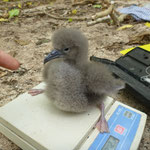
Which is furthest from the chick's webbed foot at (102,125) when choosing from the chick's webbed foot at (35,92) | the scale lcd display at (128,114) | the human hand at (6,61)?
the human hand at (6,61)

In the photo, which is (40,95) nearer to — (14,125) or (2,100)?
(14,125)

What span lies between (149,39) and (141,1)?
2.25 metres

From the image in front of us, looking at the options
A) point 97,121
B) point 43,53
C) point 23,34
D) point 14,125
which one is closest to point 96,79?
point 97,121

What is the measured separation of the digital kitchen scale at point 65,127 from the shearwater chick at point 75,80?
0.19ft

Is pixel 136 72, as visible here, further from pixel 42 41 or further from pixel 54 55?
pixel 42 41

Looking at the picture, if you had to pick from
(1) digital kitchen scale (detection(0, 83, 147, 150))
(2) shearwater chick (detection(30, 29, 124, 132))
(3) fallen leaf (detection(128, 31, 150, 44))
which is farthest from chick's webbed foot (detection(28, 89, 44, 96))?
(3) fallen leaf (detection(128, 31, 150, 44))

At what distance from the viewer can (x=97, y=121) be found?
983 millimetres

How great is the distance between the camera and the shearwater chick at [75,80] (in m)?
0.93

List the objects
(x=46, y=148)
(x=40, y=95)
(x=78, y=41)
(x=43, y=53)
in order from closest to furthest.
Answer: (x=46, y=148) < (x=78, y=41) < (x=40, y=95) < (x=43, y=53)

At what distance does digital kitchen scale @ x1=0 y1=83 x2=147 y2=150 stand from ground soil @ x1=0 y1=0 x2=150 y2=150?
0.17 metres

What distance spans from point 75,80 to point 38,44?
1.31m

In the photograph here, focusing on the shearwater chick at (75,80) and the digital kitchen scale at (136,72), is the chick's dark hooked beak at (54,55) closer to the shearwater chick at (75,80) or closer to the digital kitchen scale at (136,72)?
the shearwater chick at (75,80)

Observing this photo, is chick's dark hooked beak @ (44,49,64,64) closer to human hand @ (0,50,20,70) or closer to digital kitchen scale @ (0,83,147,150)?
human hand @ (0,50,20,70)

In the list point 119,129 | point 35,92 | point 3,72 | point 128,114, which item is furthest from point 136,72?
point 3,72
